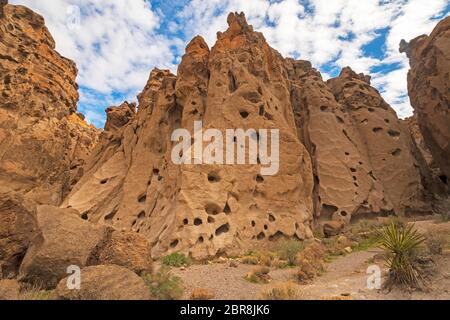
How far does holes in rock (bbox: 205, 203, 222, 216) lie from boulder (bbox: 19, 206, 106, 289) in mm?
4790

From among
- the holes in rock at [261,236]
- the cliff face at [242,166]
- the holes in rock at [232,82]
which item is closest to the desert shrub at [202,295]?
the cliff face at [242,166]

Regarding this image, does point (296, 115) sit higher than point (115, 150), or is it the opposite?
point (296, 115)

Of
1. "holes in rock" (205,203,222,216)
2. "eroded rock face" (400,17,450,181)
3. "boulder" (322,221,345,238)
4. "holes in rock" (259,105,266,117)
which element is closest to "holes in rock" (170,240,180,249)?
"holes in rock" (205,203,222,216)

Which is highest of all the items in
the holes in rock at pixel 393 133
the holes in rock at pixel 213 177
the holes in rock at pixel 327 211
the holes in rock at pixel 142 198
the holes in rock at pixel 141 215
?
the holes in rock at pixel 393 133

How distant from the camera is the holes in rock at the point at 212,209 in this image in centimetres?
1176

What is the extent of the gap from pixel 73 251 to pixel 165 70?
694 inches

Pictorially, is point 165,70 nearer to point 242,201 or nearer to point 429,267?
point 242,201

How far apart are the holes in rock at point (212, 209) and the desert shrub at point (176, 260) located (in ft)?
7.68

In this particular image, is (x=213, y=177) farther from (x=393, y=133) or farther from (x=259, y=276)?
(x=393, y=133)

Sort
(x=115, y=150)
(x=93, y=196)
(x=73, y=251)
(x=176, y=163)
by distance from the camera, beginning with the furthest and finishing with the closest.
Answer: (x=115, y=150) < (x=93, y=196) < (x=176, y=163) < (x=73, y=251)

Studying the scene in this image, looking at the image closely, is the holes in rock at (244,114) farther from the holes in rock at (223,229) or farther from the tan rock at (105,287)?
the tan rock at (105,287)

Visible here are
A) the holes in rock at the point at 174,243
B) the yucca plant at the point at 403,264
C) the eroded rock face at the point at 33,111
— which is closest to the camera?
the yucca plant at the point at 403,264

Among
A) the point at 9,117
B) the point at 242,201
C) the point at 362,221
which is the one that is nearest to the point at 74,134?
the point at 9,117
